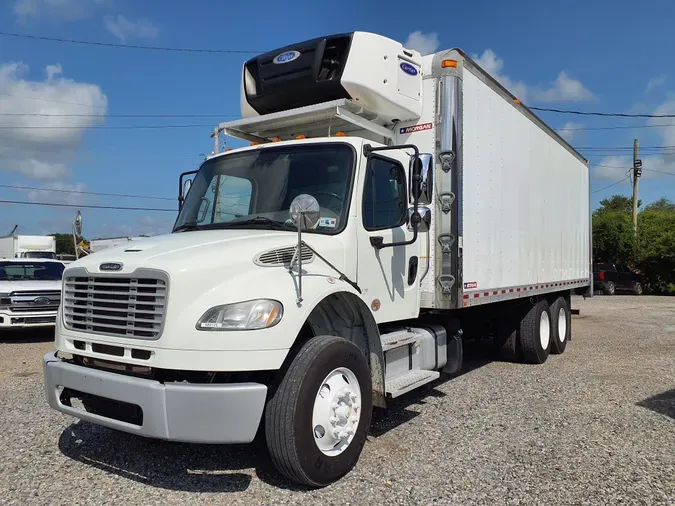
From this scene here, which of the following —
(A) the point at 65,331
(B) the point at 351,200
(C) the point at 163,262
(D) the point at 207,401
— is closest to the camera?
(D) the point at 207,401

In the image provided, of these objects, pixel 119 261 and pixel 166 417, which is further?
pixel 119 261

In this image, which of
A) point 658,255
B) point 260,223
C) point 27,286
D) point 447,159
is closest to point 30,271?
point 27,286

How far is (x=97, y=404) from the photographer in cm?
400

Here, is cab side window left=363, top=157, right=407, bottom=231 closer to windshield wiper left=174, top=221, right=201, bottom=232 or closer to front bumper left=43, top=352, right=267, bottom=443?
windshield wiper left=174, top=221, right=201, bottom=232

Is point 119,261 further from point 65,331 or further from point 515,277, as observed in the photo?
point 515,277

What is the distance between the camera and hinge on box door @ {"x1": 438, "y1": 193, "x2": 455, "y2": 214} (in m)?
5.96

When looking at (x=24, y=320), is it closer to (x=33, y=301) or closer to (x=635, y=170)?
(x=33, y=301)

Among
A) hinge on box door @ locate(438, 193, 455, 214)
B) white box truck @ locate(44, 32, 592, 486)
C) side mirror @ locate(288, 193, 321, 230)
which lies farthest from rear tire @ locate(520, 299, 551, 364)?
side mirror @ locate(288, 193, 321, 230)

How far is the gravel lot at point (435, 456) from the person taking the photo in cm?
402

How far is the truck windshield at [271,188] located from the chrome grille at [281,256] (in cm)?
38

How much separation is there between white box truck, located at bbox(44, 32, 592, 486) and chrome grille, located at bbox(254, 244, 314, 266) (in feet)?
0.05

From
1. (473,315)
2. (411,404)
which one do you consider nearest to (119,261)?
(411,404)

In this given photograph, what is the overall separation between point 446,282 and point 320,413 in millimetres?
2433

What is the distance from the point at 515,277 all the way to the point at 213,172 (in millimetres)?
4339
